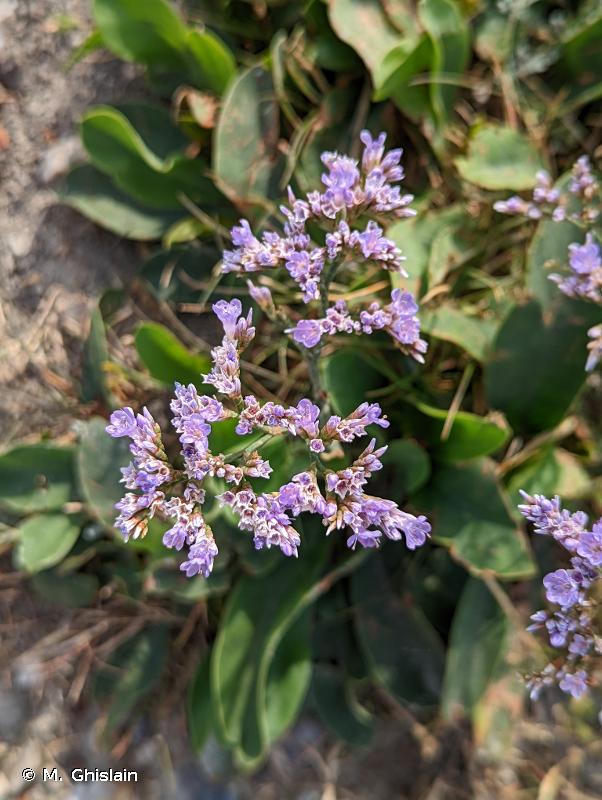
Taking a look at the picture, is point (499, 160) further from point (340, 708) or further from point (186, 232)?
point (340, 708)

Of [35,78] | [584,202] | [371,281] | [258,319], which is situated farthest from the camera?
[35,78]

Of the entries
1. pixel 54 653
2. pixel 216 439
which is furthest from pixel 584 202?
pixel 54 653

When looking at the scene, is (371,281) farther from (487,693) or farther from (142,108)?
(487,693)

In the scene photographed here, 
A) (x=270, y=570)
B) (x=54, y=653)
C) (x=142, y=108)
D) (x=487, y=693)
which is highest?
(x=142, y=108)

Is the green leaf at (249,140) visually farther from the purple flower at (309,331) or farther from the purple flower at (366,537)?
the purple flower at (366,537)

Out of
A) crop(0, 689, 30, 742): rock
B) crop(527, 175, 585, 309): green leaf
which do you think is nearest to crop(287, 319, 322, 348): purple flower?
crop(527, 175, 585, 309): green leaf

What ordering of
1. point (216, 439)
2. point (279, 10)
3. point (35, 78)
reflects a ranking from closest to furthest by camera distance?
1. point (216, 439)
2. point (279, 10)
3. point (35, 78)

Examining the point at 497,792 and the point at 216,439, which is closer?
the point at 216,439

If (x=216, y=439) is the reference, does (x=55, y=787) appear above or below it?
below
